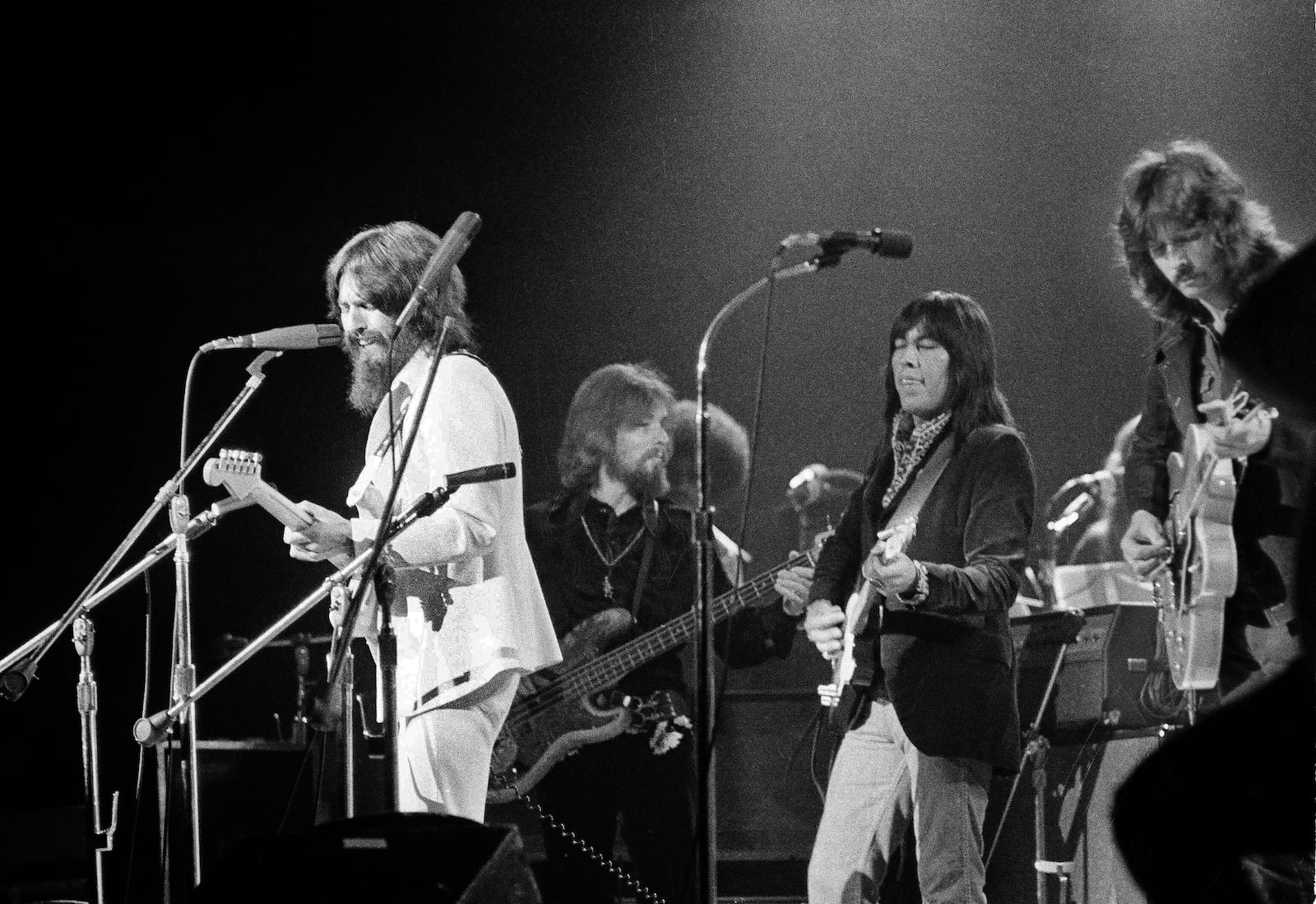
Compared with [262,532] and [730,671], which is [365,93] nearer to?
[262,532]

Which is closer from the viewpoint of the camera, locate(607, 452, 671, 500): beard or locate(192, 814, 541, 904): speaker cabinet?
locate(192, 814, 541, 904): speaker cabinet

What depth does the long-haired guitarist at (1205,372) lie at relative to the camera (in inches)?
118

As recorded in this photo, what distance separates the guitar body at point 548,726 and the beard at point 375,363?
1.31 metres

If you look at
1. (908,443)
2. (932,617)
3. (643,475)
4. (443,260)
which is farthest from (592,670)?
(443,260)

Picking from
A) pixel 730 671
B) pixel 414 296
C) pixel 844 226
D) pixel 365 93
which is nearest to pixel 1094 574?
pixel 730 671

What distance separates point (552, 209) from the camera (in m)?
6.00

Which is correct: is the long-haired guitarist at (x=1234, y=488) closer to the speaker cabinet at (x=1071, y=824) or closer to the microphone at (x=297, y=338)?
the speaker cabinet at (x=1071, y=824)

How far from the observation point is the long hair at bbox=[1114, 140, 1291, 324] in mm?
3307

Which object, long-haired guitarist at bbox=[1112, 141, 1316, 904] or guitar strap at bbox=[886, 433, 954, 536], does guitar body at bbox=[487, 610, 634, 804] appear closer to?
guitar strap at bbox=[886, 433, 954, 536]

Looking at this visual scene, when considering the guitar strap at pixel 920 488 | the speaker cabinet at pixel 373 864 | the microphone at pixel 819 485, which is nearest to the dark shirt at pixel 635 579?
the microphone at pixel 819 485

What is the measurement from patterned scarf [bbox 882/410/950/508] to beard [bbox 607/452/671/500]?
145 cm

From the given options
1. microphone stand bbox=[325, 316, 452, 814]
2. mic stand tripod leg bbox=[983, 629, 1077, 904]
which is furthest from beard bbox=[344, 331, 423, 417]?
mic stand tripod leg bbox=[983, 629, 1077, 904]

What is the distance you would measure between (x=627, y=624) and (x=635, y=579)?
17 cm

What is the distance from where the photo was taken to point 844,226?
6176 mm
